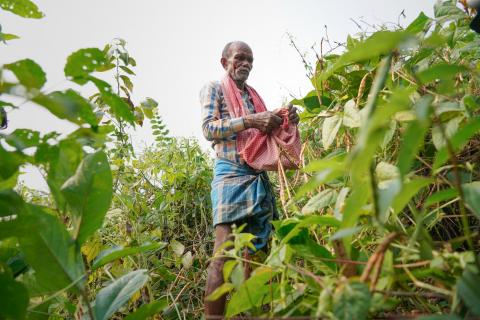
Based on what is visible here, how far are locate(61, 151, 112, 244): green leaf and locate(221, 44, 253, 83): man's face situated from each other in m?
1.70

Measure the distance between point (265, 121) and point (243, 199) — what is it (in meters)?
0.41

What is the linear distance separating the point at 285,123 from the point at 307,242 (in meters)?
1.22

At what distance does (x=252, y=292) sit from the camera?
A: 54 centimetres

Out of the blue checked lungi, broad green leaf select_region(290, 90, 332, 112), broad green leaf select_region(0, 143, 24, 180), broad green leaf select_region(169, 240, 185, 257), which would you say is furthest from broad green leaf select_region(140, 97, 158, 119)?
broad green leaf select_region(0, 143, 24, 180)

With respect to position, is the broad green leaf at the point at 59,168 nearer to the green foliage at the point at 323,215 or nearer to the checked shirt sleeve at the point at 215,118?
the green foliage at the point at 323,215

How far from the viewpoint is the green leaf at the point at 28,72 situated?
36 centimetres

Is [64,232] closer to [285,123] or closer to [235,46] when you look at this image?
[285,123]

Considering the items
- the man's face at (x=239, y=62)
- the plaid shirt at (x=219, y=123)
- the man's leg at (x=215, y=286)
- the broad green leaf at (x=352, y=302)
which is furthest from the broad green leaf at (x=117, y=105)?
the man's face at (x=239, y=62)

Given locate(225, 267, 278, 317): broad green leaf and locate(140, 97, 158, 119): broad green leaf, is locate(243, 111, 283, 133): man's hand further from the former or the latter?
locate(225, 267, 278, 317): broad green leaf

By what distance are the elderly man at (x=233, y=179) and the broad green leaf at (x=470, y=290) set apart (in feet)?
4.44

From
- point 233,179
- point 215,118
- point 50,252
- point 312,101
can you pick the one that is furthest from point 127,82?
point 50,252

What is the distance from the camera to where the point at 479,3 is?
67 centimetres

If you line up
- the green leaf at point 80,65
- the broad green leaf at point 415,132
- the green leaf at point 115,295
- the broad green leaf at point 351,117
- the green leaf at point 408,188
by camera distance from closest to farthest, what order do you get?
the broad green leaf at point 415,132 < the green leaf at point 408,188 < the green leaf at point 80,65 < the green leaf at point 115,295 < the broad green leaf at point 351,117

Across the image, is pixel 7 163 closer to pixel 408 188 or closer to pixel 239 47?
pixel 408 188
